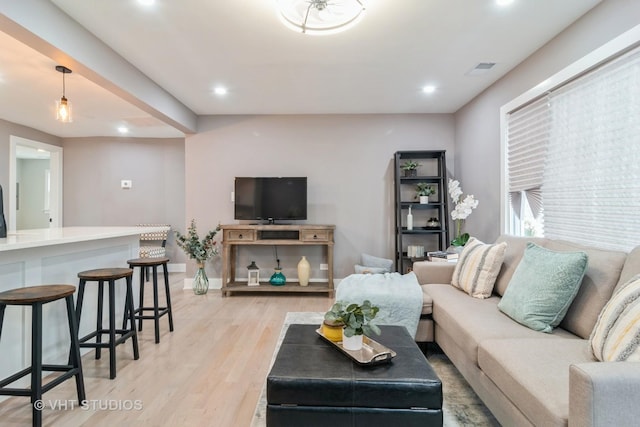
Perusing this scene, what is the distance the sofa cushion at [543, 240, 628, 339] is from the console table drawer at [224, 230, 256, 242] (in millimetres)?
3402

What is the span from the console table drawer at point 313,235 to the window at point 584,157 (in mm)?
→ 2213

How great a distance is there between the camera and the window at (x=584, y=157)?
6.73 feet

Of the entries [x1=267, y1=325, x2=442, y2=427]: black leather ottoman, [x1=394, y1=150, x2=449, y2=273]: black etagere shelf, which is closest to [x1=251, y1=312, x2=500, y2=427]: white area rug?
[x1=267, y1=325, x2=442, y2=427]: black leather ottoman

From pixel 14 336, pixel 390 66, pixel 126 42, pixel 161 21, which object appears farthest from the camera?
pixel 390 66

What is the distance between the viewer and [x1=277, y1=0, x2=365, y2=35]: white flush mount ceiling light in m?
2.14

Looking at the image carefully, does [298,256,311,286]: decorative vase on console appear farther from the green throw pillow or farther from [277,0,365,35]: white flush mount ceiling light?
[277,0,365,35]: white flush mount ceiling light

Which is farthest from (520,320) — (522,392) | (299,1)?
(299,1)

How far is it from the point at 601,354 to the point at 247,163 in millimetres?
4338

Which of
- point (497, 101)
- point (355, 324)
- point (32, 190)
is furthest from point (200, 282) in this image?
point (32, 190)

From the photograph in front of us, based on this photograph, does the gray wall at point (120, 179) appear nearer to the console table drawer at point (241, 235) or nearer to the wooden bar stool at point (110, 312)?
the console table drawer at point (241, 235)

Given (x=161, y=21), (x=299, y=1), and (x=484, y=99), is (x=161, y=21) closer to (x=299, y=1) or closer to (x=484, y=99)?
(x=299, y=1)

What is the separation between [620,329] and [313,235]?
3.38m

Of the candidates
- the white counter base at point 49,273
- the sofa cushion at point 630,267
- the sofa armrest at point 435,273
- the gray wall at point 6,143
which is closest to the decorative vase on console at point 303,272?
the sofa armrest at point 435,273

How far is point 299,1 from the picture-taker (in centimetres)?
212
